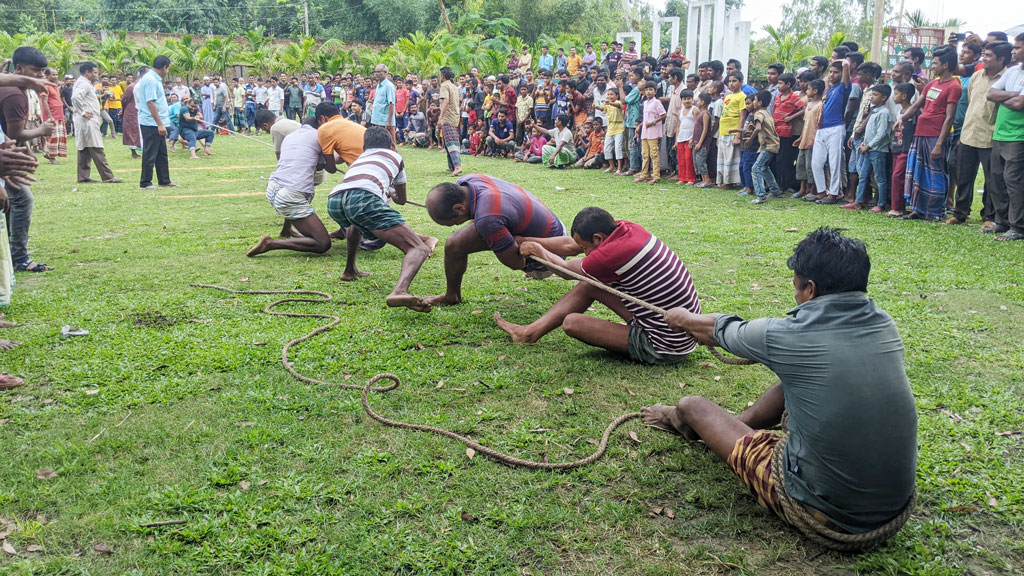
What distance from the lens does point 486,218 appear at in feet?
17.9

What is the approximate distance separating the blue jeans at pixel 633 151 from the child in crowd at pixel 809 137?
3.86 metres

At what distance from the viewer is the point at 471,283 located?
6.80 m

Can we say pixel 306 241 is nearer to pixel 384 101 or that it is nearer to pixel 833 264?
pixel 833 264

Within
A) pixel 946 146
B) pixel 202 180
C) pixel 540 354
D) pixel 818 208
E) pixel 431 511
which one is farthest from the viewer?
pixel 202 180

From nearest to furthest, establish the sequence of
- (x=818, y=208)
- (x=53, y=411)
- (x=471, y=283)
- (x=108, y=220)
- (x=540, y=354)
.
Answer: (x=53, y=411) < (x=540, y=354) < (x=471, y=283) < (x=108, y=220) < (x=818, y=208)

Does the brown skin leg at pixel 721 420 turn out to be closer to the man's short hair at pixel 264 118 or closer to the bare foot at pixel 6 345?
the bare foot at pixel 6 345

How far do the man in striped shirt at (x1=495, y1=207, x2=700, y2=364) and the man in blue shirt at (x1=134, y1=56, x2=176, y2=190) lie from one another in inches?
401

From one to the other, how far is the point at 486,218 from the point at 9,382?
10.8 feet

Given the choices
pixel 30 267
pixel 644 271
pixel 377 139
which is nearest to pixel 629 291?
pixel 644 271

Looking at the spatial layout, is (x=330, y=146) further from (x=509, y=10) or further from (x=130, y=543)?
(x=509, y=10)

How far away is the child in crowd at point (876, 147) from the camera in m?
9.67

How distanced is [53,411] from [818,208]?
986 centimetres

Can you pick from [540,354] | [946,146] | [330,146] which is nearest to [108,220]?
[330,146]

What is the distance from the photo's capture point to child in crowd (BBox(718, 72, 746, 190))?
11898 mm
